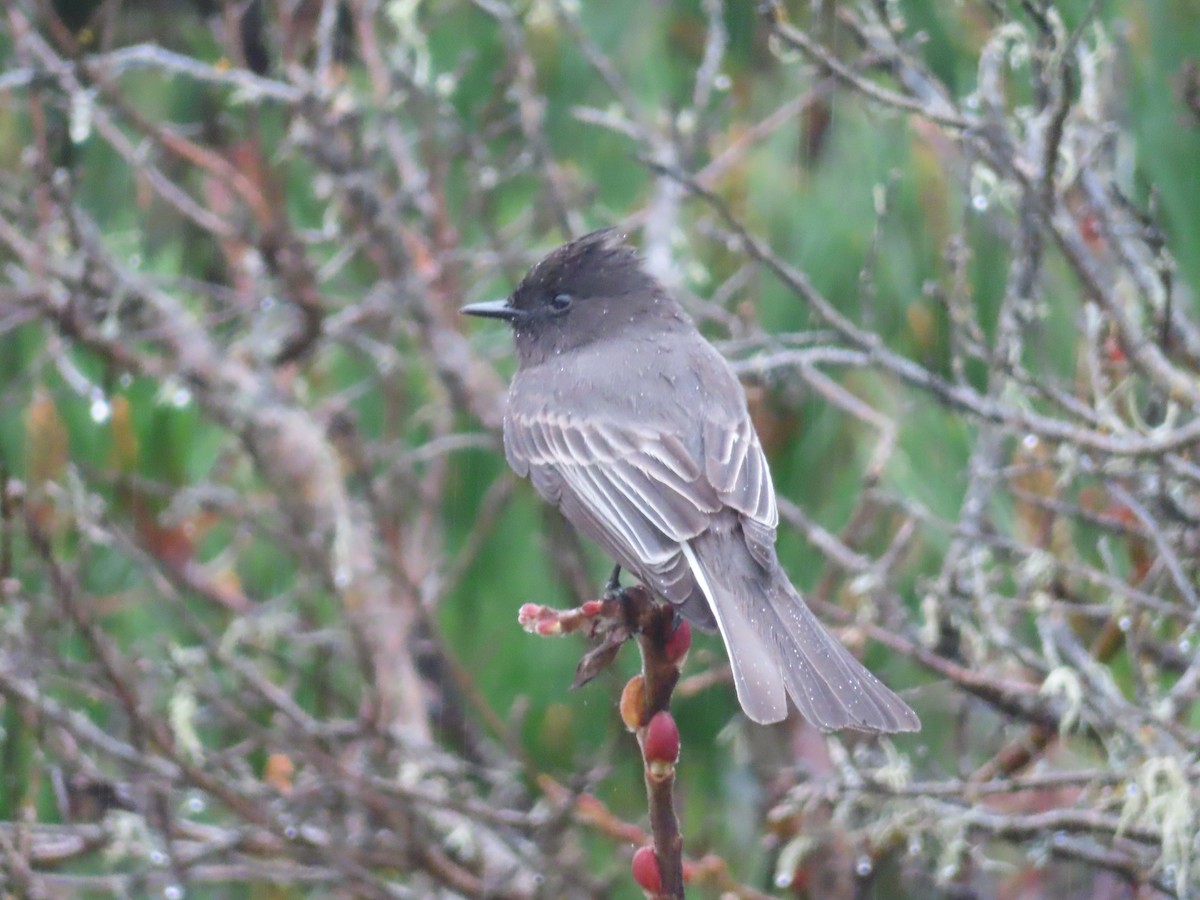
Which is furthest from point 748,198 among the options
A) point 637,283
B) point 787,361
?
point 787,361

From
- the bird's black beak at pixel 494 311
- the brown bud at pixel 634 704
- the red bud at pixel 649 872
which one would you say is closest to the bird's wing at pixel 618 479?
the bird's black beak at pixel 494 311

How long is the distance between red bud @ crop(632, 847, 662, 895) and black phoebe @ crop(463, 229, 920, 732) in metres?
0.47

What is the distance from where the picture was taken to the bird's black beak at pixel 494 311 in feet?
11.7

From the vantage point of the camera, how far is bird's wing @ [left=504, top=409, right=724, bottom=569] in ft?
9.80

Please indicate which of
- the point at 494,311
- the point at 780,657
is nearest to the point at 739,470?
the point at 780,657

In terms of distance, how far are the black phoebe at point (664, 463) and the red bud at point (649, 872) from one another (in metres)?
0.47

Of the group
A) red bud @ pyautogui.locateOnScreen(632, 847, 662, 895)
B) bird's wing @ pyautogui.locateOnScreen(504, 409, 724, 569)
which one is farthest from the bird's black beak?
red bud @ pyautogui.locateOnScreen(632, 847, 662, 895)

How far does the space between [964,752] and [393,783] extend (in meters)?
1.32

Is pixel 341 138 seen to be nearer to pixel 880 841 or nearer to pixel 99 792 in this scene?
pixel 99 792

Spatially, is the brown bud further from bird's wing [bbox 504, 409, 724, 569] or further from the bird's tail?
bird's wing [bbox 504, 409, 724, 569]

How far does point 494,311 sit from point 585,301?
25cm

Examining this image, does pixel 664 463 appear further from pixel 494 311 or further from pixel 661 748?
pixel 661 748

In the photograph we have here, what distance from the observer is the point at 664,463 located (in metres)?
3.23

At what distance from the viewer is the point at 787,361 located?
320 cm
